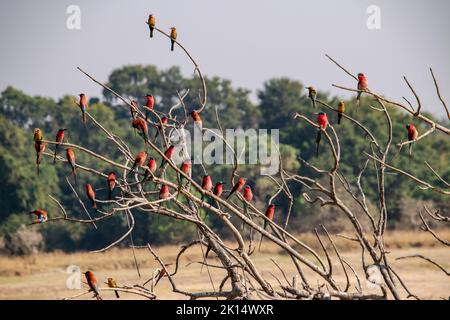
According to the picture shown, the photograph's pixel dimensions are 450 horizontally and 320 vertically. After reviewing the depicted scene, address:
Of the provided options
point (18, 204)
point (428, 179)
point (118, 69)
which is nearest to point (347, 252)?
point (428, 179)

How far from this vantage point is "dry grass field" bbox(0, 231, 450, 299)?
26844 millimetres

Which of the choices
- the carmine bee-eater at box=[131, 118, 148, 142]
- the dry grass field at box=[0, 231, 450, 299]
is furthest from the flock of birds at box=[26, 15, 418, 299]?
the dry grass field at box=[0, 231, 450, 299]

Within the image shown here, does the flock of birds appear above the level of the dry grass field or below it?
above

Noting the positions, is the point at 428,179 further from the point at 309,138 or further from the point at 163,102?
the point at 163,102

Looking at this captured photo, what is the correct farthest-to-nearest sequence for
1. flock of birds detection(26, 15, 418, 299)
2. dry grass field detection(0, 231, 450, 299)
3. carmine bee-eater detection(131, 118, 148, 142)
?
dry grass field detection(0, 231, 450, 299)
carmine bee-eater detection(131, 118, 148, 142)
flock of birds detection(26, 15, 418, 299)

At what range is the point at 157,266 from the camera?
91.8 ft

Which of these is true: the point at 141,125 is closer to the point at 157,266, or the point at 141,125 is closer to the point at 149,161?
the point at 149,161

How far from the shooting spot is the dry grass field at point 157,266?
1057 inches

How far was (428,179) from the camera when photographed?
116ft

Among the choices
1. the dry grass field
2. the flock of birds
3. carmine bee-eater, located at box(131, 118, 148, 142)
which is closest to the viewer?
the flock of birds

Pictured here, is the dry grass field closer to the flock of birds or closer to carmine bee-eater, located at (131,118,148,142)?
the flock of birds

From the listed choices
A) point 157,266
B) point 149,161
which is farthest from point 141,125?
point 157,266

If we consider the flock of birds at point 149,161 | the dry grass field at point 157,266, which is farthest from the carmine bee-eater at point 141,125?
the dry grass field at point 157,266
